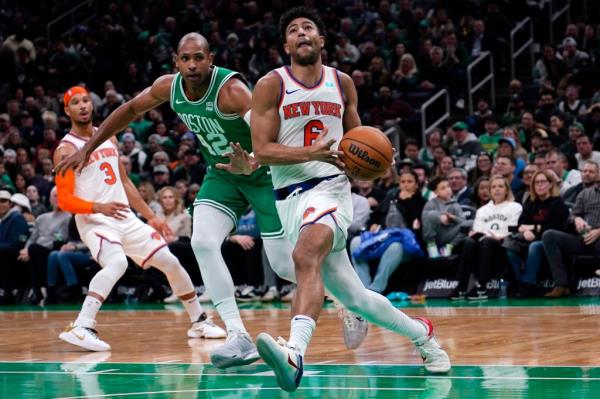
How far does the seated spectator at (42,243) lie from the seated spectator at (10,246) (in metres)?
0.34

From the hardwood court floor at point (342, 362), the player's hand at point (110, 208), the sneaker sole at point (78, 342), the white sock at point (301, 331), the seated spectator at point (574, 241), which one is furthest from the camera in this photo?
the seated spectator at point (574, 241)

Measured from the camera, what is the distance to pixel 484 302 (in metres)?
12.3

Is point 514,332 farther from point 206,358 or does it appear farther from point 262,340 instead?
point 262,340

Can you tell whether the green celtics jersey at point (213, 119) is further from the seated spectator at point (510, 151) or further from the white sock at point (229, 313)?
the seated spectator at point (510, 151)

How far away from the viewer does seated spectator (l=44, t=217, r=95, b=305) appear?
15.0 metres

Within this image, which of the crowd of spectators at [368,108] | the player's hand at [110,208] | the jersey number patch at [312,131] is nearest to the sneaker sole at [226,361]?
the jersey number patch at [312,131]

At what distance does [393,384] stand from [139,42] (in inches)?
706

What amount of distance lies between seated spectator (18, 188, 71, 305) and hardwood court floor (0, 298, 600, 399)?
433 centimetres

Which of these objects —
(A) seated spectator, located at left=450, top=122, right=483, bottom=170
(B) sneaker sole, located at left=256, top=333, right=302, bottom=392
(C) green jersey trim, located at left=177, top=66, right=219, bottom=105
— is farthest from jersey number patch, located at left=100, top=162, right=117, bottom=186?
(A) seated spectator, located at left=450, top=122, right=483, bottom=170

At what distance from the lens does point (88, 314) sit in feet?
28.5

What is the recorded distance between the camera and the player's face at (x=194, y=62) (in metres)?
7.43

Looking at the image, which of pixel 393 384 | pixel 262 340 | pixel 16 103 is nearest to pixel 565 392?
pixel 393 384

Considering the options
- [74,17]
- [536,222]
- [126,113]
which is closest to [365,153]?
[126,113]

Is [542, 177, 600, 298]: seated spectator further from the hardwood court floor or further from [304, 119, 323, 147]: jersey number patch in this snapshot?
[304, 119, 323, 147]: jersey number patch
